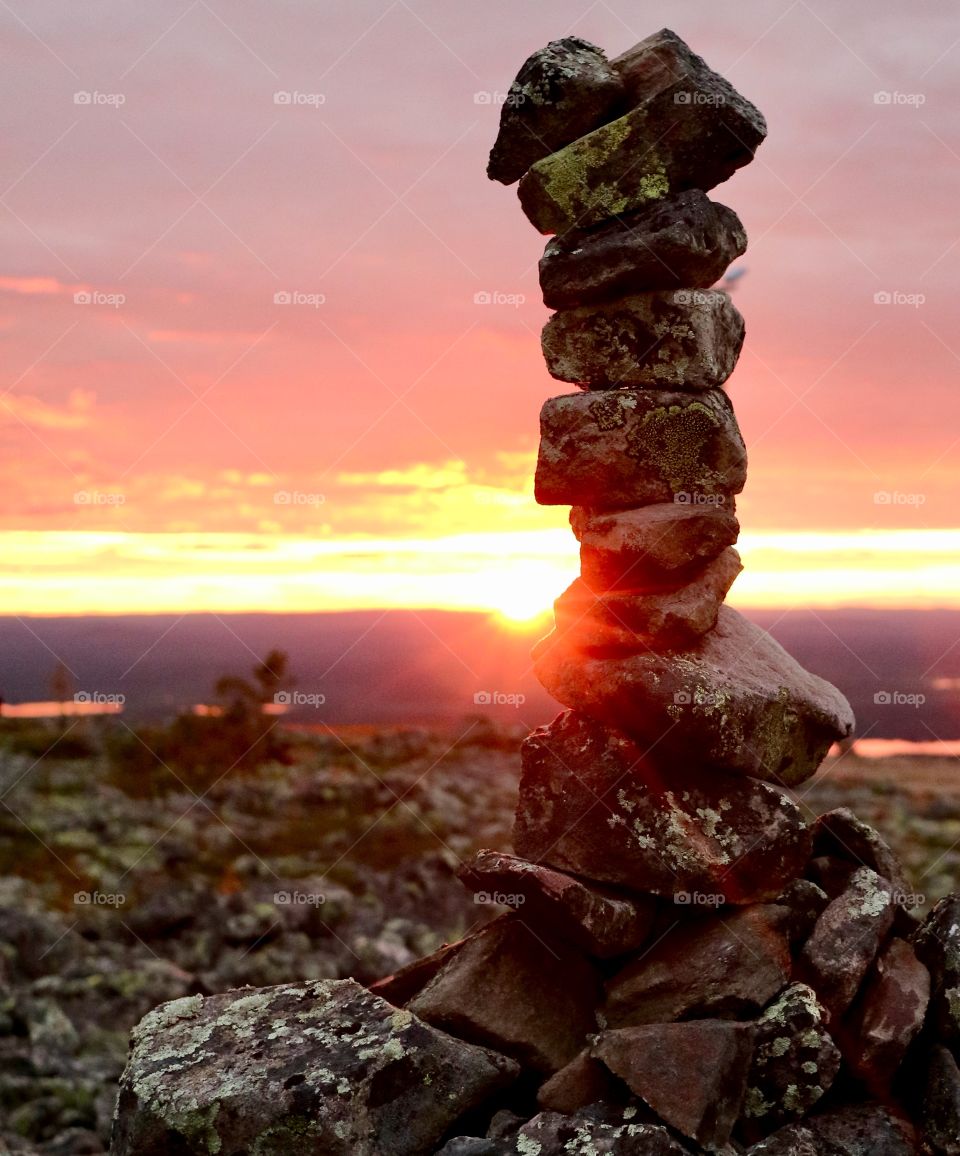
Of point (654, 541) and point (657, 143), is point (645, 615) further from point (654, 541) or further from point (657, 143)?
point (657, 143)

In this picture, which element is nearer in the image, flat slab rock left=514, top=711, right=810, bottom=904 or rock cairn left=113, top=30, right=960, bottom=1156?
rock cairn left=113, top=30, right=960, bottom=1156

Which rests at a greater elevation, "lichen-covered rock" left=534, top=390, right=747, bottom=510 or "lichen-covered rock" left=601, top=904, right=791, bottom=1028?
"lichen-covered rock" left=534, top=390, right=747, bottom=510

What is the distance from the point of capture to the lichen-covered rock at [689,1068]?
10.8 m

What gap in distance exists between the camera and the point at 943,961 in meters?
12.5

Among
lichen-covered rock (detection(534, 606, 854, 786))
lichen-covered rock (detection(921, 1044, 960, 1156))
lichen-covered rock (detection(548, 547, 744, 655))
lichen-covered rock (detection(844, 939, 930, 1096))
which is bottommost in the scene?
lichen-covered rock (detection(921, 1044, 960, 1156))

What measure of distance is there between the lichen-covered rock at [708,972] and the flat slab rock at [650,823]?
0.35 meters

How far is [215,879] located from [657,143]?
152 feet

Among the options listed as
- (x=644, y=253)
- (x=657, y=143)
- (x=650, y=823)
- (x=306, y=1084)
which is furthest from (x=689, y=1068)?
(x=657, y=143)

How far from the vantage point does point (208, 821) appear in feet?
213

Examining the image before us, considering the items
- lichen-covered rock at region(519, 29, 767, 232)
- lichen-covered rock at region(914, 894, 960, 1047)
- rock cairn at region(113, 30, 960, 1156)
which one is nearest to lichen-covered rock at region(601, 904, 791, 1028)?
rock cairn at region(113, 30, 960, 1156)

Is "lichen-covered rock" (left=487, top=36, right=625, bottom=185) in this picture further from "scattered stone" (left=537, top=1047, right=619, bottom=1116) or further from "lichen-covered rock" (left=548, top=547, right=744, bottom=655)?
"scattered stone" (left=537, top=1047, right=619, bottom=1116)

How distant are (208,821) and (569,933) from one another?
181 feet

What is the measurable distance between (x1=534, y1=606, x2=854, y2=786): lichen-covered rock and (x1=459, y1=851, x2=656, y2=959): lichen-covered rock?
71.8 inches

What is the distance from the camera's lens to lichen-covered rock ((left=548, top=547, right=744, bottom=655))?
13.4 meters
